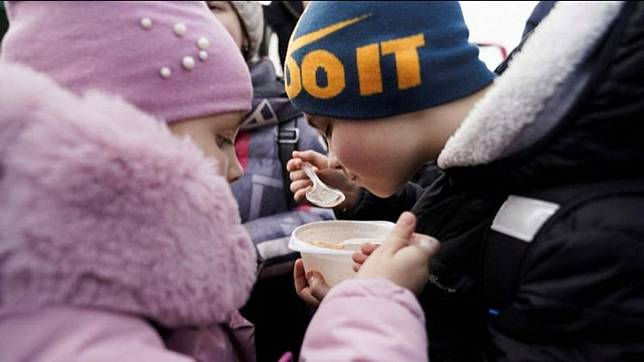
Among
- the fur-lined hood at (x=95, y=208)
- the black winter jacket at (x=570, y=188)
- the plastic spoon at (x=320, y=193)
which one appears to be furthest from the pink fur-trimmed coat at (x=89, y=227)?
the plastic spoon at (x=320, y=193)

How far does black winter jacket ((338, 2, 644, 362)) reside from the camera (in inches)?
22.9

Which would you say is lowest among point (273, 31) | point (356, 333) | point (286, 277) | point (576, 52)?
point (286, 277)

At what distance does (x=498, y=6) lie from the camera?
2.94 metres

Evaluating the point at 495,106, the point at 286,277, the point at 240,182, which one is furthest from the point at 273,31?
the point at 495,106

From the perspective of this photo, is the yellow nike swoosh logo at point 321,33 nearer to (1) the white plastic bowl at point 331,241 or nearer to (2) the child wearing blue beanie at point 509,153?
(2) the child wearing blue beanie at point 509,153

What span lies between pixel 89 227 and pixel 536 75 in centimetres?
46

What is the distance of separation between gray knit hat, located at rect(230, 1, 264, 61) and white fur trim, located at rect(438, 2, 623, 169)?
0.87 m

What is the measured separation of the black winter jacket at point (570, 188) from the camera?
583 millimetres

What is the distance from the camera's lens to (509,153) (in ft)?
2.11

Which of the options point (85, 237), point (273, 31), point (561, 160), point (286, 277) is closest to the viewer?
point (85, 237)

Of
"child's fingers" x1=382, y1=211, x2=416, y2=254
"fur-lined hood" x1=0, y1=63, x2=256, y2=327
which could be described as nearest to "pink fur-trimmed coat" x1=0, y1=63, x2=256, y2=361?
"fur-lined hood" x1=0, y1=63, x2=256, y2=327

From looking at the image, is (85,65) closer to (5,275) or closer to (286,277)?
(5,275)

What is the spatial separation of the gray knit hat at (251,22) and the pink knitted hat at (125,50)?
30.4 inches

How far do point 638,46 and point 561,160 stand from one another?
0.13 meters
